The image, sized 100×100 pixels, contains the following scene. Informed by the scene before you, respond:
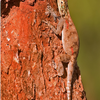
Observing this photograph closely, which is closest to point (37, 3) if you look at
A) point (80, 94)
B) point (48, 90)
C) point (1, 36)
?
point (1, 36)

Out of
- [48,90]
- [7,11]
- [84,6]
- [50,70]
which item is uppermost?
[84,6]

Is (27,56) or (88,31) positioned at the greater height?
(88,31)

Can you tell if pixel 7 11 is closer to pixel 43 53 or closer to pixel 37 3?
pixel 37 3

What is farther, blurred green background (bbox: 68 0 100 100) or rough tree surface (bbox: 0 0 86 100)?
blurred green background (bbox: 68 0 100 100)

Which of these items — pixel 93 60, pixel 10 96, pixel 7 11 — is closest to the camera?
pixel 10 96

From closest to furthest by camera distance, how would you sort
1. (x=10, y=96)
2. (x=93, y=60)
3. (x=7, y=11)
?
1. (x=10, y=96)
2. (x=7, y=11)
3. (x=93, y=60)

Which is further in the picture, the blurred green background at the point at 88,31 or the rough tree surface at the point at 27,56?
the blurred green background at the point at 88,31

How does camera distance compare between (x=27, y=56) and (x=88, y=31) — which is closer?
(x=27, y=56)

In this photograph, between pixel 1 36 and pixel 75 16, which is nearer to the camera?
pixel 1 36
